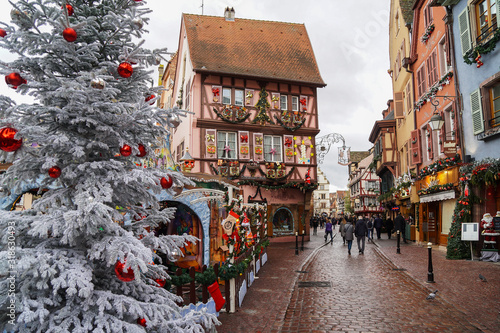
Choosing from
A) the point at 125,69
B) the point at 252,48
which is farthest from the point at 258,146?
the point at 125,69

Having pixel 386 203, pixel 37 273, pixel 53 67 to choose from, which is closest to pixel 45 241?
pixel 37 273

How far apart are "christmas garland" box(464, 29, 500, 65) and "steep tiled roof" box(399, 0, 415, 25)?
34.2ft

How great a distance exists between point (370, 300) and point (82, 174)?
20.8 ft

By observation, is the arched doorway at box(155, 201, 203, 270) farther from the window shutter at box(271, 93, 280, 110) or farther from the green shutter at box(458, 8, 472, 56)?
the window shutter at box(271, 93, 280, 110)

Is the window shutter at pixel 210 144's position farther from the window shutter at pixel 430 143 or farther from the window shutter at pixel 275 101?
the window shutter at pixel 430 143

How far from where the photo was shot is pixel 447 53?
16.3 metres

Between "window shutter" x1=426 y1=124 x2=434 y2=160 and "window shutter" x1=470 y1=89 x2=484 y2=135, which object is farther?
"window shutter" x1=426 y1=124 x2=434 y2=160

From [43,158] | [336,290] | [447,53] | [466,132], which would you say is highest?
[447,53]

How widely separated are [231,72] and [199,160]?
555 cm

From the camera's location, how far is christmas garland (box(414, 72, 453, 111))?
640 inches

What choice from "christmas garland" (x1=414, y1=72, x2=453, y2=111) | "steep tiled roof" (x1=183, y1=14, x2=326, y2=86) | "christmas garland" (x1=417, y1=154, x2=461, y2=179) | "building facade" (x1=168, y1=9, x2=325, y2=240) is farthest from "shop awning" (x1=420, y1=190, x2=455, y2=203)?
"steep tiled roof" (x1=183, y1=14, x2=326, y2=86)

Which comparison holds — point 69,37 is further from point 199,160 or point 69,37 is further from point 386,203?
point 386,203

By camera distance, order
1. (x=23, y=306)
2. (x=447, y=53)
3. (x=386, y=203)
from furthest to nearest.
Answer: (x=386, y=203) → (x=447, y=53) → (x=23, y=306)

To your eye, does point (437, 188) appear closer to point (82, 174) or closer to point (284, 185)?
point (284, 185)
